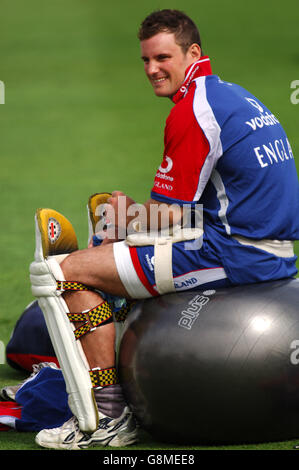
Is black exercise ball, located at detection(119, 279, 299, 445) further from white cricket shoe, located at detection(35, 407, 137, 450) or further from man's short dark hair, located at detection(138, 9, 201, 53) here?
man's short dark hair, located at detection(138, 9, 201, 53)

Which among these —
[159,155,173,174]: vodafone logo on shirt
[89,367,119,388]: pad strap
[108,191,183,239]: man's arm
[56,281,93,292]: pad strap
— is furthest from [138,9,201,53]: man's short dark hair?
[89,367,119,388]: pad strap

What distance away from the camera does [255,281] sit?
10.4 ft

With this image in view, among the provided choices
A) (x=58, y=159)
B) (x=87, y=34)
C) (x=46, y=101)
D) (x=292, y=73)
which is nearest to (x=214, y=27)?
(x=87, y=34)

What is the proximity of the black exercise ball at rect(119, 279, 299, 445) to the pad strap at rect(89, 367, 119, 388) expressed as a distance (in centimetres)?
13

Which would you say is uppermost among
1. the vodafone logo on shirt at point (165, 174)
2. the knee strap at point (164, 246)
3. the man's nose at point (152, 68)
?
the man's nose at point (152, 68)

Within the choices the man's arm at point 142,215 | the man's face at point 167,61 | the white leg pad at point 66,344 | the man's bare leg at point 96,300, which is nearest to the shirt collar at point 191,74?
the man's face at point 167,61

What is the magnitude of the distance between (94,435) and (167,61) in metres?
1.51

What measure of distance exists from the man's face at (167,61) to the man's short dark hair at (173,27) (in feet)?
0.06

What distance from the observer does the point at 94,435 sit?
10.2 ft

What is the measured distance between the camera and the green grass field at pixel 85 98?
22.7ft

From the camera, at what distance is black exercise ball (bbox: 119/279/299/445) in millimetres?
2918

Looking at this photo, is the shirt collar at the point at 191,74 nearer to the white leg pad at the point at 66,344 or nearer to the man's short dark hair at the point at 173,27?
the man's short dark hair at the point at 173,27

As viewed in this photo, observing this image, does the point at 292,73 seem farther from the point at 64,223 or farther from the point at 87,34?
the point at 64,223

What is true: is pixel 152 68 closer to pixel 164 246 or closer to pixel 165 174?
pixel 165 174
